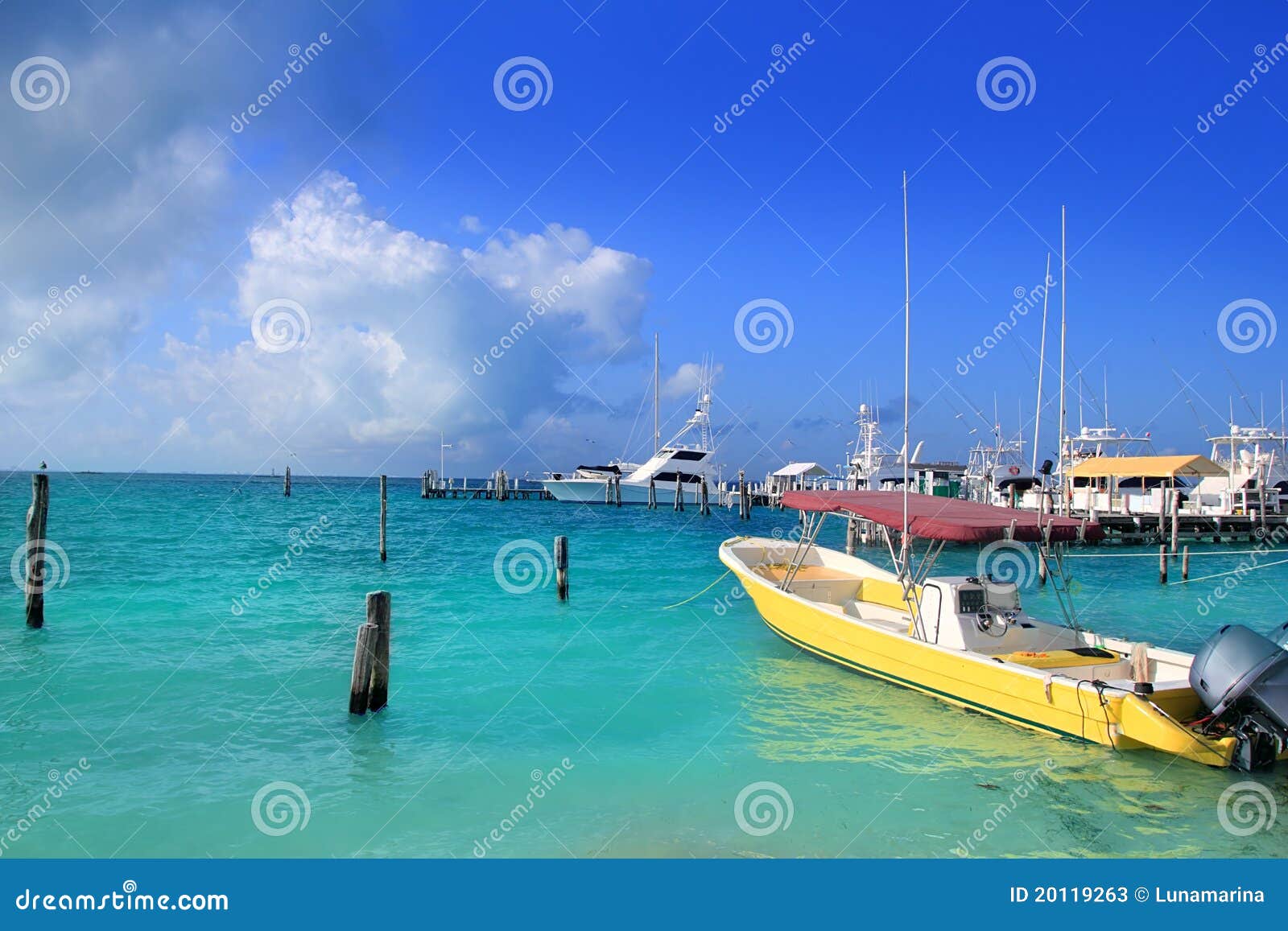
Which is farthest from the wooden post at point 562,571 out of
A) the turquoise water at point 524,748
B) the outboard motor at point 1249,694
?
the outboard motor at point 1249,694

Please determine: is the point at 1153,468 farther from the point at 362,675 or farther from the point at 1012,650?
the point at 362,675

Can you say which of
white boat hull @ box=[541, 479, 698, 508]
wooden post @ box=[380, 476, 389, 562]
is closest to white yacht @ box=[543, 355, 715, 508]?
white boat hull @ box=[541, 479, 698, 508]

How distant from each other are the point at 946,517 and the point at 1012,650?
203 cm

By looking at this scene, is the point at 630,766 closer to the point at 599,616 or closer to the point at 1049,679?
the point at 1049,679

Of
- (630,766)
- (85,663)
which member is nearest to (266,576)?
(85,663)

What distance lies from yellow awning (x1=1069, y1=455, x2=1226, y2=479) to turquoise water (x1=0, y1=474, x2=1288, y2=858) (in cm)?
2035

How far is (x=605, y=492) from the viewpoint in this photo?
6750cm

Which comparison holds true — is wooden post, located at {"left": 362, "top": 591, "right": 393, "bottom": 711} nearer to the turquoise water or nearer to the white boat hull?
the turquoise water

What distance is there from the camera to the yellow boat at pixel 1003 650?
820cm

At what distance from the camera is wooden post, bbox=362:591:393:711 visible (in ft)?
33.1

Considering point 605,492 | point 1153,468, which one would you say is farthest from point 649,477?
point 1153,468

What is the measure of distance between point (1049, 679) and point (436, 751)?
276 inches

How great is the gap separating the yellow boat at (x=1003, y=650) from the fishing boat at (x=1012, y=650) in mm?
16

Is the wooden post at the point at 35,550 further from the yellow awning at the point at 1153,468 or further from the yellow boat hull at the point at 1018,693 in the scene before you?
the yellow awning at the point at 1153,468
